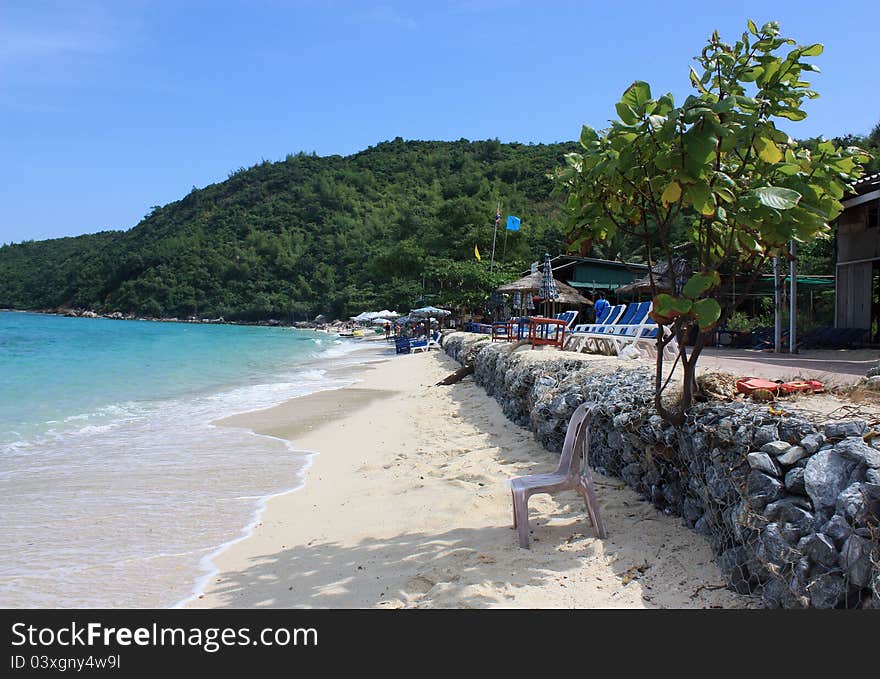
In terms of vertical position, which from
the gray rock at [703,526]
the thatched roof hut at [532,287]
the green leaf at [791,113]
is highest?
the green leaf at [791,113]

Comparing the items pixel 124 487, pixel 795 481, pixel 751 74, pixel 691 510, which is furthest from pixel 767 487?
pixel 124 487

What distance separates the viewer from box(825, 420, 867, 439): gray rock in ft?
9.61

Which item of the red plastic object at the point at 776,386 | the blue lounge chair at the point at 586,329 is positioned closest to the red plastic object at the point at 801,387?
the red plastic object at the point at 776,386

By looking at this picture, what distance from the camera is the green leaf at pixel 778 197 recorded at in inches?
129

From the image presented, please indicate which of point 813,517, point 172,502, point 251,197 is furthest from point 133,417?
point 251,197

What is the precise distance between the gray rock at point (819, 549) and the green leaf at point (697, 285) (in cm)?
154

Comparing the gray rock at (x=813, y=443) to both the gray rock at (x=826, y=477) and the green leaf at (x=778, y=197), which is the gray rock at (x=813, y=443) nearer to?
the gray rock at (x=826, y=477)

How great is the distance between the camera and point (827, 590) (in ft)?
8.66

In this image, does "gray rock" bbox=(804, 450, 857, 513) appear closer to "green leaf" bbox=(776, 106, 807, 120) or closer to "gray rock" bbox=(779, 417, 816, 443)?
"gray rock" bbox=(779, 417, 816, 443)

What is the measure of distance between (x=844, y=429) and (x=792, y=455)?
26 centimetres

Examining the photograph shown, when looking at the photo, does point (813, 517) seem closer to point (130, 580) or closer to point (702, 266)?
point (702, 266)

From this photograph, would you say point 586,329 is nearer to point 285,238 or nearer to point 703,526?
point 703,526

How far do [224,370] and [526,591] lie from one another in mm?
21234

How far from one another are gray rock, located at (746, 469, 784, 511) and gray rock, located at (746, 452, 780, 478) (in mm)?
23
